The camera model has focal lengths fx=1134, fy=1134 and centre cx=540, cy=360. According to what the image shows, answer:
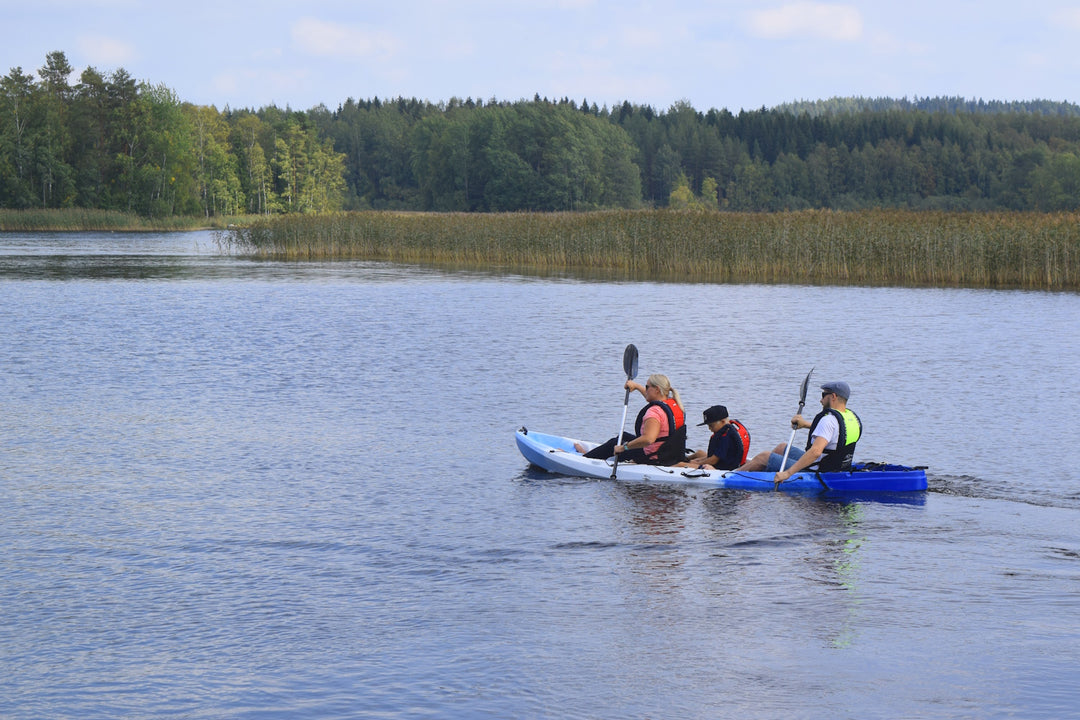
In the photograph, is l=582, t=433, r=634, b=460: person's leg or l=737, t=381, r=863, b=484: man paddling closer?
l=737, t=381, r=863, b=484: man paddling

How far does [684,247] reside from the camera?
37812 mm

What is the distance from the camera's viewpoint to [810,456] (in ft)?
37.3

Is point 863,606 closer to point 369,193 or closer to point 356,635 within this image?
point 356,635

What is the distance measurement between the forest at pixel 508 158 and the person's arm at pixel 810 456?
83.5m

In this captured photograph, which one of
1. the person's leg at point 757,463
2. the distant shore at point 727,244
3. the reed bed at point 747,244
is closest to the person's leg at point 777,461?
the person's leg at point 757,463

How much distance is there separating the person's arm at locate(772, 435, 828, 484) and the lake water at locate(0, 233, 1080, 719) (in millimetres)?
309

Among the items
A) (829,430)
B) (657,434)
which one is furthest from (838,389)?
(657,434)

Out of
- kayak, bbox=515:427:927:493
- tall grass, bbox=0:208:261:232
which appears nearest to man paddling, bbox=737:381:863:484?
kayak, bbox=515:427:927:493

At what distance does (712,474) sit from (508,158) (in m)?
101

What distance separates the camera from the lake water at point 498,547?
670 cm

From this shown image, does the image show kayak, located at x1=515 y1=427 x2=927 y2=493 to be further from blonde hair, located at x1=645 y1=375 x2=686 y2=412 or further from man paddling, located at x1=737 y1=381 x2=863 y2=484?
blonde hair, located at x1=645 y1=375 x2=686 y2=412

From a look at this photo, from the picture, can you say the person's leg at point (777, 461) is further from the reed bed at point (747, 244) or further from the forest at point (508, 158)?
the forest at point (508, 158)

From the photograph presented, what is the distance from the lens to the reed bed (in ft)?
104

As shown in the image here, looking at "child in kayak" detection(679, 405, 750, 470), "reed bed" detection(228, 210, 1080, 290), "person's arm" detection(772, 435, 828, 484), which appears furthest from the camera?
"reed bed" detection(228, 210, 1080, 290)
